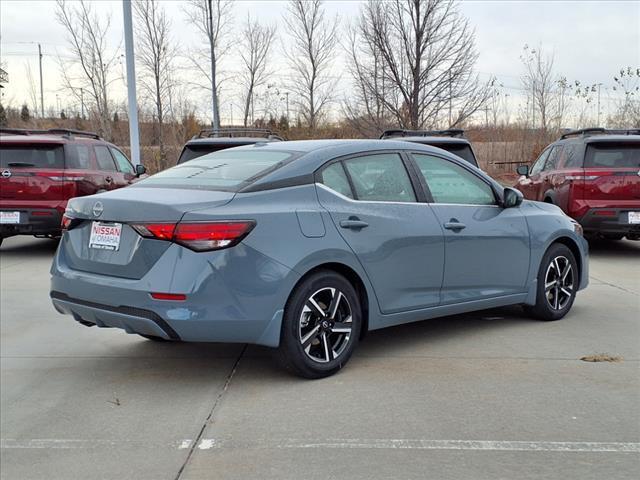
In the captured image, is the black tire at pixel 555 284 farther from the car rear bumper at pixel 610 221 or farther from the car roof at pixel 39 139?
the car roof at pixel 39 139

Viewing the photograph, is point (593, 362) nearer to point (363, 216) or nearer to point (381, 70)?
point (363, 216)

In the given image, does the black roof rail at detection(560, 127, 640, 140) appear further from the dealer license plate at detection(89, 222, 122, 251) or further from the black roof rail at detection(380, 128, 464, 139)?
the dealer license plate at detection(89, 222, 122, 251)

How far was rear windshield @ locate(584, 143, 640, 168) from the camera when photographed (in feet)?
31.4

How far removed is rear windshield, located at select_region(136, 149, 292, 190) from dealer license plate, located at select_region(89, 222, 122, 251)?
1.81 feet

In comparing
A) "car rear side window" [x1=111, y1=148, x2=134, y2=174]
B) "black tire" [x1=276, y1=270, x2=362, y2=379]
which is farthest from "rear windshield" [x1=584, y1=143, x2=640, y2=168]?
"car rear side window" [x1=111, y1=148, x2=134, y2=174]

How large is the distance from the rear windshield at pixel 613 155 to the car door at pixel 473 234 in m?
4.60

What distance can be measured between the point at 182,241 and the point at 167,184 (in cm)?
87

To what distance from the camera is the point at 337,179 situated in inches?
185

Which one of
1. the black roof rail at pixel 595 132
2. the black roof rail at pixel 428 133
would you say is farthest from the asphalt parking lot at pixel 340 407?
the black roof rail at pixel 595 132

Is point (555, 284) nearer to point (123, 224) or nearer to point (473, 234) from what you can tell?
point (473, 234)

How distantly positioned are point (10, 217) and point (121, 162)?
8.94 ft

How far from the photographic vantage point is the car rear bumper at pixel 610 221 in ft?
30.8

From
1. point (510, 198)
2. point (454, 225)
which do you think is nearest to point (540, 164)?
point (510, 198)

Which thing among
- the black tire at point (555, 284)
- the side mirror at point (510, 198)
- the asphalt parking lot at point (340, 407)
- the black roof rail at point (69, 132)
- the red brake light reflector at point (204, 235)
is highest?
the black roof rail at point (69, 132)
